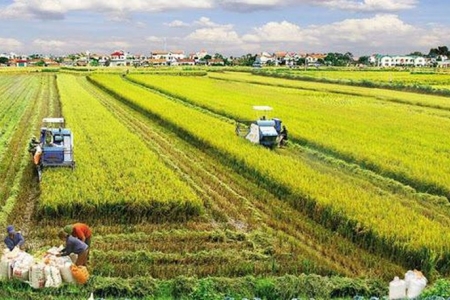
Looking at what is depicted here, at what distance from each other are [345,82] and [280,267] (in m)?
55.0

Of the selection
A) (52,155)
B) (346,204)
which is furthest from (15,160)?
(346,204)

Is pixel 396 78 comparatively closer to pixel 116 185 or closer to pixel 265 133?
pixel 265 133

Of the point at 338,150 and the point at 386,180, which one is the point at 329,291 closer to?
the point at 386,180

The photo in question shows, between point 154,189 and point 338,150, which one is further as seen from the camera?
point 338,150

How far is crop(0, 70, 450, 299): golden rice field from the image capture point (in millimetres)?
8930

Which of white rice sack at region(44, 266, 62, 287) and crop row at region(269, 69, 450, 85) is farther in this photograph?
crop row at region(269, 69, 450, 85)

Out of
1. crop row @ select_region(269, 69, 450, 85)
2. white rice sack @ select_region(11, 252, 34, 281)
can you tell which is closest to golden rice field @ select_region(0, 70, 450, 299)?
white rice sack @ select_region(11, 252, 34, 281)

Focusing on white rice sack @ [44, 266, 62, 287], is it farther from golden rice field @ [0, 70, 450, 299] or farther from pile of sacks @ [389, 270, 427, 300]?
pile of sacks @ [389, 270, 427, 300]

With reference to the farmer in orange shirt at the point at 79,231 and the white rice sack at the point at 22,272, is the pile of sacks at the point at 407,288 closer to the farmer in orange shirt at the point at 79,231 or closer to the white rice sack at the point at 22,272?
the farmer in orange shirt at the point at 79,231

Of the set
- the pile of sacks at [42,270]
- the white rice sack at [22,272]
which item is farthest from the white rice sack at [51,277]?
the white rice sack at [22,272]

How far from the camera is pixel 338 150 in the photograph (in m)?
18.2

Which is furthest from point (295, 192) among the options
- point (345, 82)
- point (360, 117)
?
point (345, 82)

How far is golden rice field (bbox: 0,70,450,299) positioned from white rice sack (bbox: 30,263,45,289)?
15 centimetres

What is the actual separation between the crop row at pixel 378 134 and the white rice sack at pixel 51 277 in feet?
30.9
